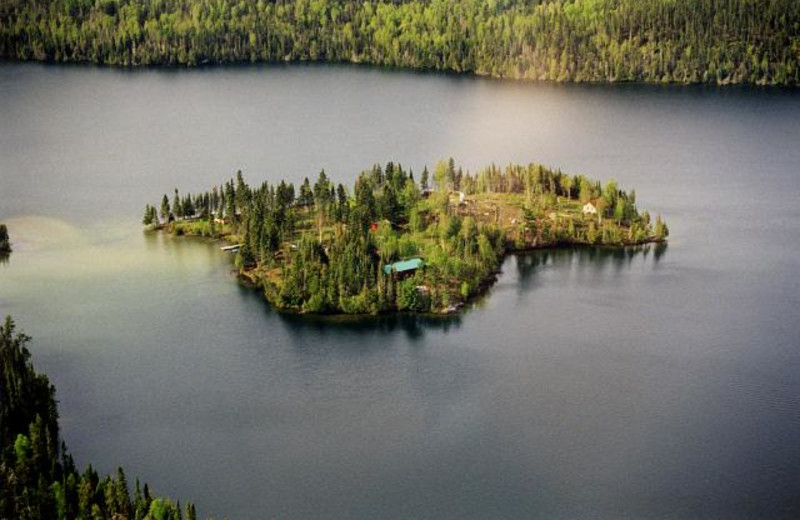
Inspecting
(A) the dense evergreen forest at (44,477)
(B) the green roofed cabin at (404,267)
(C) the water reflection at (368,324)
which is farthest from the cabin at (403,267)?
(A) the dense evergreen forest at (44,477)

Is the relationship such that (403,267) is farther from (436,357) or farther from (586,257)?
(586,257)

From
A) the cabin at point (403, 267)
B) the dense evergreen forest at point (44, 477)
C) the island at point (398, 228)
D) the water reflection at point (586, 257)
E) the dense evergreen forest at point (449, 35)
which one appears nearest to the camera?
the dense evergreen forest at point (44, 477)

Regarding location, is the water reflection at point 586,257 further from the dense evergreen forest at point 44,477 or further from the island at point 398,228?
the dense evergreen forest at point 44,477

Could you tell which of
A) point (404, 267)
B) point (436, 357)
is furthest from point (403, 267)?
point (436, 357)

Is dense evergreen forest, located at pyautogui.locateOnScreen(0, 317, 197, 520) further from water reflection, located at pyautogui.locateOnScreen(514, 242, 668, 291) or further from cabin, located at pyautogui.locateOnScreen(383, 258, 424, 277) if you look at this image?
water reflection, located at pyautogui.locateOnScreen(514, 242, 668, 291)

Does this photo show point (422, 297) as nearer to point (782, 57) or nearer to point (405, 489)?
point (405, 489)
